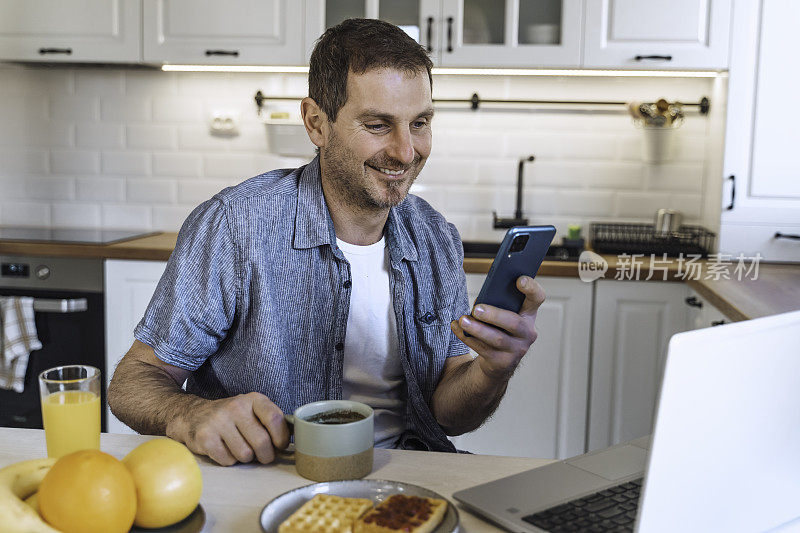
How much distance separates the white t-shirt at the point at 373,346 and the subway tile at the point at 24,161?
88.3 inches

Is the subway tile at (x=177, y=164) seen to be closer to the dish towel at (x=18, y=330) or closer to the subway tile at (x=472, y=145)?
the dish towel at (x=18, y=330)

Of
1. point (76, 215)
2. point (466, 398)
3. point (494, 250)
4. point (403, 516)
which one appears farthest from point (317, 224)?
point (76, 215)

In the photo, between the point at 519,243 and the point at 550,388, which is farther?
the point at 550,388

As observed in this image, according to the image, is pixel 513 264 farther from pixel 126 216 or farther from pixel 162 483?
pixel 126 216

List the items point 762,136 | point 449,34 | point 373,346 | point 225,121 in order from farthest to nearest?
point 225,121
point 449,34
point 762,136
point 373,346

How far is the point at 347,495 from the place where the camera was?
919 millimetres

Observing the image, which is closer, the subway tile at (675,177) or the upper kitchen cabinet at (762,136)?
the upper kitchen cabinet at (762,136)

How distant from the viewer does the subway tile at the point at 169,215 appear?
10.8 feet

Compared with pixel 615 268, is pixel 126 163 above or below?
above

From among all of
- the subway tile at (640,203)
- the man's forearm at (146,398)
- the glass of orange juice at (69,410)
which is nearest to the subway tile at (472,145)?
the subway tile at (640,203)

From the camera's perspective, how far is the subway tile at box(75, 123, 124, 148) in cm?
327

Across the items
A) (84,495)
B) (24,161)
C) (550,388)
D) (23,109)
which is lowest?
(550,388)

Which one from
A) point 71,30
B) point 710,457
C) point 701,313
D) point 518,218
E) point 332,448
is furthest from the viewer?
point 518,218

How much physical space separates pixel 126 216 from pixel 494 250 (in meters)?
1.49
